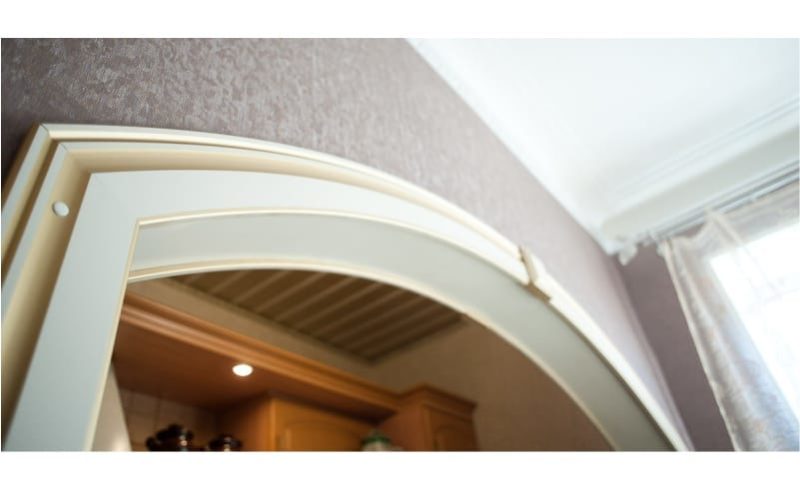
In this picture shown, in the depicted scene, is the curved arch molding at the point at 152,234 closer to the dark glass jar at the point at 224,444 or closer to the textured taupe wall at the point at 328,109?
the textured taupe wall at the point at 328,109

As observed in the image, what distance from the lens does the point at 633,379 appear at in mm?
1908

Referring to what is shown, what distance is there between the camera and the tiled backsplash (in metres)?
2.61

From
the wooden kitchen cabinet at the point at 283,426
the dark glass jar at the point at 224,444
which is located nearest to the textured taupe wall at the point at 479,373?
the dark glass jar at the point at 224,444

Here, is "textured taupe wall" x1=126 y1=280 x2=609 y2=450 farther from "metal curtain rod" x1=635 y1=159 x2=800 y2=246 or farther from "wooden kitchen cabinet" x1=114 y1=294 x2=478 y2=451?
"metal curtain rod" x1=635 y1=159 x2=800 y2=246

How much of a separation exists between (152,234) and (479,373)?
302cm

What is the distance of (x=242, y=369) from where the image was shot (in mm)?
2590

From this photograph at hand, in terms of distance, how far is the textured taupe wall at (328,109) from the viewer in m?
0.66

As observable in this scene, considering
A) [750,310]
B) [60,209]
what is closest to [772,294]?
[750,310]

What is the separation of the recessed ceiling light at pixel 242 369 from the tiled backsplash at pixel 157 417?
461 millimetres

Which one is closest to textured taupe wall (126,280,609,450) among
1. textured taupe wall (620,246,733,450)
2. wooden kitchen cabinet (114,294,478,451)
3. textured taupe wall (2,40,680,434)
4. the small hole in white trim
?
wooden kitchen cabinet (114,294,478,451)

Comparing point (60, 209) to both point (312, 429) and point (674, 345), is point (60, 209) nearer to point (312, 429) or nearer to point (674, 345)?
point (674, 345)

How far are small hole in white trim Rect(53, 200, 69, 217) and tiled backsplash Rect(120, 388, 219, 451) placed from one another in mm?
2320

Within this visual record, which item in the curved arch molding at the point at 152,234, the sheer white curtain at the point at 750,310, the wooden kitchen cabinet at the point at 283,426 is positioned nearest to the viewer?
the curved arch molding at the point at 152,234
